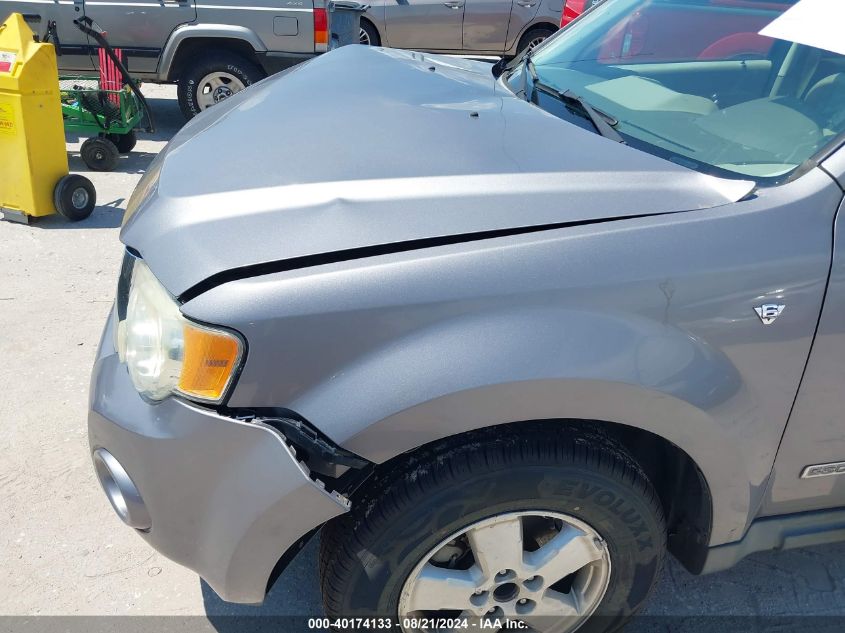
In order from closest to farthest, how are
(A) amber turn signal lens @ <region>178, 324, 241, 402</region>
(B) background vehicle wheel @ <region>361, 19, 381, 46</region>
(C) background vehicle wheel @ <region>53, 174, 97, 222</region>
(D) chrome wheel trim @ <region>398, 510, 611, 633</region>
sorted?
(A) amber turn signal lens @ <region>178, 324, 241, 402</region> < (D) chrome wheel trim @ <region>398, 510, 611, 633</region> < (C) background vehicle wheel @ <region>53, 174, 97, 222</region> < (B) background vehicle wheel @ <region>361, 19, 381, 46</region>

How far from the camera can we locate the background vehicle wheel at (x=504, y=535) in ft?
5.57

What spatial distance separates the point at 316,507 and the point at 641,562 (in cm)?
87

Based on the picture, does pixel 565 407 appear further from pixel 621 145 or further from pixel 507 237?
pixel 621 145

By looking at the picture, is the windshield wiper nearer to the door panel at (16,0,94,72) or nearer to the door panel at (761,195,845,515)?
the door panel at (761,195,845,515)

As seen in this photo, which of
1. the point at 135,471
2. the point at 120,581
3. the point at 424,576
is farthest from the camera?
the point at 120,581

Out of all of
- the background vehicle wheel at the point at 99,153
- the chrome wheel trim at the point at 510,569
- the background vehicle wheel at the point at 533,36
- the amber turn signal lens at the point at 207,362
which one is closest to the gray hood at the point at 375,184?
the amber turn signal lens at the point at 207,362

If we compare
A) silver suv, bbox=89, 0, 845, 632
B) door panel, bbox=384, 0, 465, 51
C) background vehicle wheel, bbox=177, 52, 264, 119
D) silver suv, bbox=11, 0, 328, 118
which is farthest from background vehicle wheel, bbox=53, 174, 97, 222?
door panel, bbox=384, 0, 465, 51

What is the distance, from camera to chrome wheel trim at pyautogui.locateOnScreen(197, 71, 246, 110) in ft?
22.8

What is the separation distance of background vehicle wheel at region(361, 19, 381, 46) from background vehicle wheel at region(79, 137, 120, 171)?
13.5ft

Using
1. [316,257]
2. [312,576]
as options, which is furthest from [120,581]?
[316,257]

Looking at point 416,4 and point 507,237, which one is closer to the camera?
point 507,237

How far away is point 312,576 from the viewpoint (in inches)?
98.0

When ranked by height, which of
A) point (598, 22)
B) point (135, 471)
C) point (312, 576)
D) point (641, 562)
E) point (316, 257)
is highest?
point (598, 22)

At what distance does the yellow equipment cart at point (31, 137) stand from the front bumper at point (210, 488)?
366 centimetres
